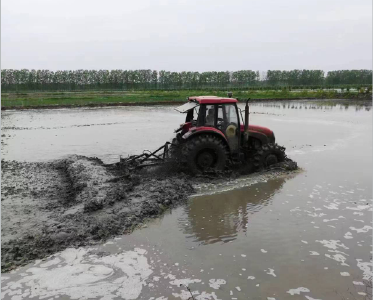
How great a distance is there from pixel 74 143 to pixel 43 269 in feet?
35.4

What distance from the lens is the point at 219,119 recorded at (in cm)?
880

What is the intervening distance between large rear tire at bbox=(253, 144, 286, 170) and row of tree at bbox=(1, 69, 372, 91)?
75763 millimetres

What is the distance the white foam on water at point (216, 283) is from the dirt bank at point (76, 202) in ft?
6.49

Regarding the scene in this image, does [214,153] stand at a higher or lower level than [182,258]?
higher

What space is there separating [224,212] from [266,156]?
321 centimetres

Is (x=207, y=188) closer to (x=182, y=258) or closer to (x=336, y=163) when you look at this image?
(x=182, y=258)

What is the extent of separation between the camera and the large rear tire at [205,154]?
27.7ft

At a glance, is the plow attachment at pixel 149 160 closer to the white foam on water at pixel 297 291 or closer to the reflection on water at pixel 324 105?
the white foam on water at pixel 297 291

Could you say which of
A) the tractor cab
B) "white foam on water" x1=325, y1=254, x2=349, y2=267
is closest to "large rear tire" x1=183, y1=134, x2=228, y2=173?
the tractor cab

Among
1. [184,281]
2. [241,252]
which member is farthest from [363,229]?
[184,281]

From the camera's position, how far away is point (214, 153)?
8.70 meters

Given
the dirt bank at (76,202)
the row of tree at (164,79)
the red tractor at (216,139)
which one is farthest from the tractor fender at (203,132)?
the row of tree at (164,79)

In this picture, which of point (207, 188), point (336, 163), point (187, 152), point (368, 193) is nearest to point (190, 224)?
point (207, 188)

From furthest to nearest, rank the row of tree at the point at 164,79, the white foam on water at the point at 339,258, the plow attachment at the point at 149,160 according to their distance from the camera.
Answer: the row of tree at the point at 164,79 < the plow attachment at the point at 149,160 < the white foam on water at the point at 339,258
